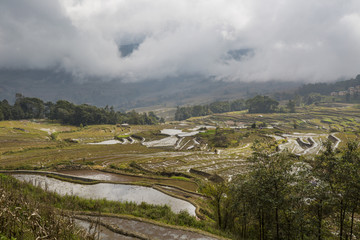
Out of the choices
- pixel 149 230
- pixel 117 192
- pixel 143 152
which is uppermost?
pixel 149 230

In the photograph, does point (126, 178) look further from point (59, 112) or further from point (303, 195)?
point (59, 112)

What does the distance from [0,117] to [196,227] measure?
12102 cm

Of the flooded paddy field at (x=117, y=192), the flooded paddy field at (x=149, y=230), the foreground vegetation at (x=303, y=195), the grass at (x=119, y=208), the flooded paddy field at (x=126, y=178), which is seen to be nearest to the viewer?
the foreground vegetation at (x=303, y=195)

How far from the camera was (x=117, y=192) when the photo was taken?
26.0m

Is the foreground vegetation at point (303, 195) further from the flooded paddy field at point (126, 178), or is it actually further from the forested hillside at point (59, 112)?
the forested hillside at point (59, 112)

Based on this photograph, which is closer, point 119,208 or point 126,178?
point 119,208

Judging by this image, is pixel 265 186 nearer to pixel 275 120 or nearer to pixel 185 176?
pixel 185 176

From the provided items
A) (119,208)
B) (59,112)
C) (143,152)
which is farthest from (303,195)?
(59,112)

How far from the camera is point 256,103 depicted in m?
178

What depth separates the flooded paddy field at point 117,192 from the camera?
75.8 feet

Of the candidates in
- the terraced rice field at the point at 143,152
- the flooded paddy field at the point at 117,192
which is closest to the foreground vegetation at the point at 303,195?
the terraced rice field at the point at 143,152

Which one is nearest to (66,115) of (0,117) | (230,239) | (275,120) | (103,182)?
(0,117)

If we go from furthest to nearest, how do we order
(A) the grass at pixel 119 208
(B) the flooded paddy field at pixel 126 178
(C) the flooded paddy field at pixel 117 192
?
(B) the flooded paddy field at pixel 126 178, (C) the flooded paddy field at pixel 117 192, (A) the grass at pixel 119 208

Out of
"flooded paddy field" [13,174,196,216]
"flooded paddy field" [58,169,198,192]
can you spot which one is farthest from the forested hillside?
"flooded paddy field" [13,174,196,216]
